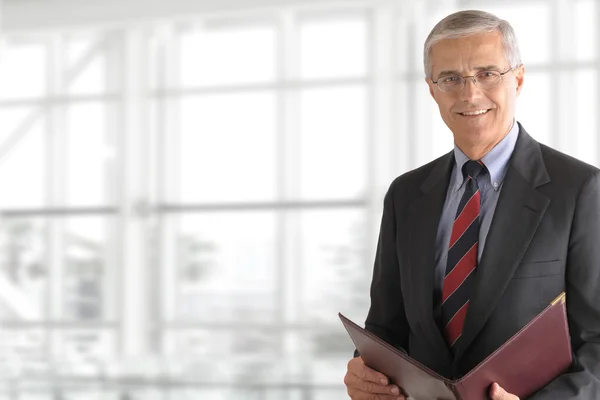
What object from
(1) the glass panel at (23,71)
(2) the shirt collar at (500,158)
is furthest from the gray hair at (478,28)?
(1) the glass panel at (23,71)

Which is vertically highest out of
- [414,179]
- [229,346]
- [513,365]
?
[414,179]

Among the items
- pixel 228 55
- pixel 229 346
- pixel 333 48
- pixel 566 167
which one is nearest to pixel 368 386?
pixel 566 167

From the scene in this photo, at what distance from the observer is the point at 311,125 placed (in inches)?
278

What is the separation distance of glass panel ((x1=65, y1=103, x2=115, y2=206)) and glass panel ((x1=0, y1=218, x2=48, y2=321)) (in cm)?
49

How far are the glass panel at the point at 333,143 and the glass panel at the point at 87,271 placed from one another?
75.1 inches

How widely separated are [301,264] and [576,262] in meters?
5.46

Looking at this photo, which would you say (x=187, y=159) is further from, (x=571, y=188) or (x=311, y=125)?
(x=571, y=188)

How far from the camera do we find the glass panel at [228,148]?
719cm

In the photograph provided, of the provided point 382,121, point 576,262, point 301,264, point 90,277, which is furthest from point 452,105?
point 90,277

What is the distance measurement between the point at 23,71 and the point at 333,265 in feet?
11.5

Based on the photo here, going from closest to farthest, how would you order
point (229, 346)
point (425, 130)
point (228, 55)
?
point (425, 130) < point (229, 346) < point (228, 55)

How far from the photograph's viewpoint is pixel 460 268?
5.86 ft

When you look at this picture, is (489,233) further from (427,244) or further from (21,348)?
(21,348)

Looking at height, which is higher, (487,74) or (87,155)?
(487,74)
